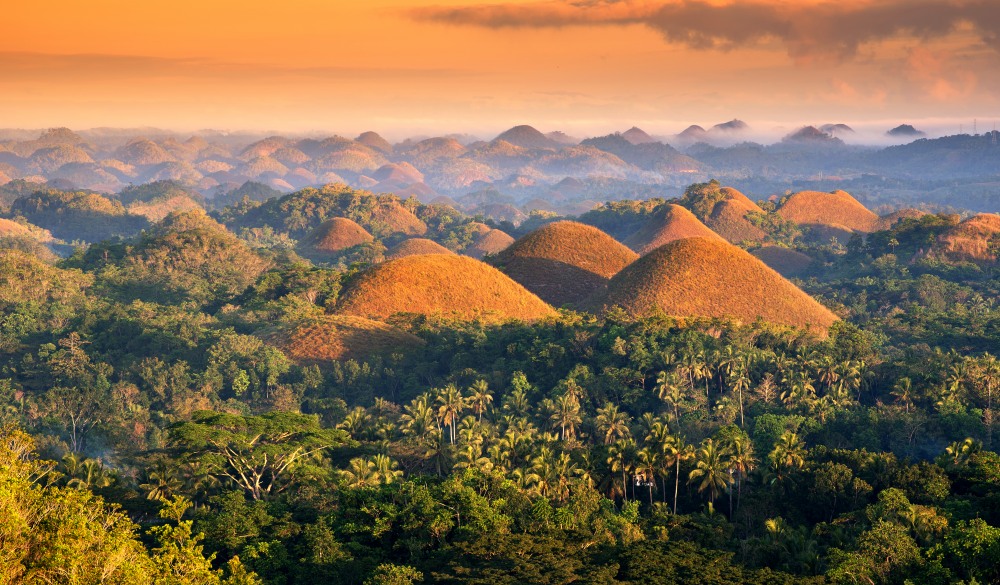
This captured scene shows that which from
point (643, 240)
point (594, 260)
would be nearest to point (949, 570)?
point (594, 260)

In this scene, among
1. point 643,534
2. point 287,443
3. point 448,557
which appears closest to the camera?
point 448,557

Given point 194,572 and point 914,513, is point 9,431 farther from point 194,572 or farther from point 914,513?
point 914,513

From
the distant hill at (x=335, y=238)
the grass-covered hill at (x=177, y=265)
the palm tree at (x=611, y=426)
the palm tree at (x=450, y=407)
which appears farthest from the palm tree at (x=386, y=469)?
the distant hill at (x=335, y=238)

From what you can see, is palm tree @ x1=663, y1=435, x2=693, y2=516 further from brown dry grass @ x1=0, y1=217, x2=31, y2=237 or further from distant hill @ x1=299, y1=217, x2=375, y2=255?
brown dry grass @ x1=0, y1=217, x2=31, y2=237

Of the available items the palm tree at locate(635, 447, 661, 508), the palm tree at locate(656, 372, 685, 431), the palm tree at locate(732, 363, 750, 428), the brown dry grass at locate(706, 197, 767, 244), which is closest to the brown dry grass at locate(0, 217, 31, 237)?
the brown dry grass at locate(706, 197, 767, 244)

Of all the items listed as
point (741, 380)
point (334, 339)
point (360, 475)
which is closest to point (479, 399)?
point (741, 380)

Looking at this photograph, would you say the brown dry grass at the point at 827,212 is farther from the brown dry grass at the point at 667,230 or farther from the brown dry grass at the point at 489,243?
the brown dry grass at the point at 489,243

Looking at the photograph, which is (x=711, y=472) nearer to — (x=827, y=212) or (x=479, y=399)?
(x=479, y=399)
